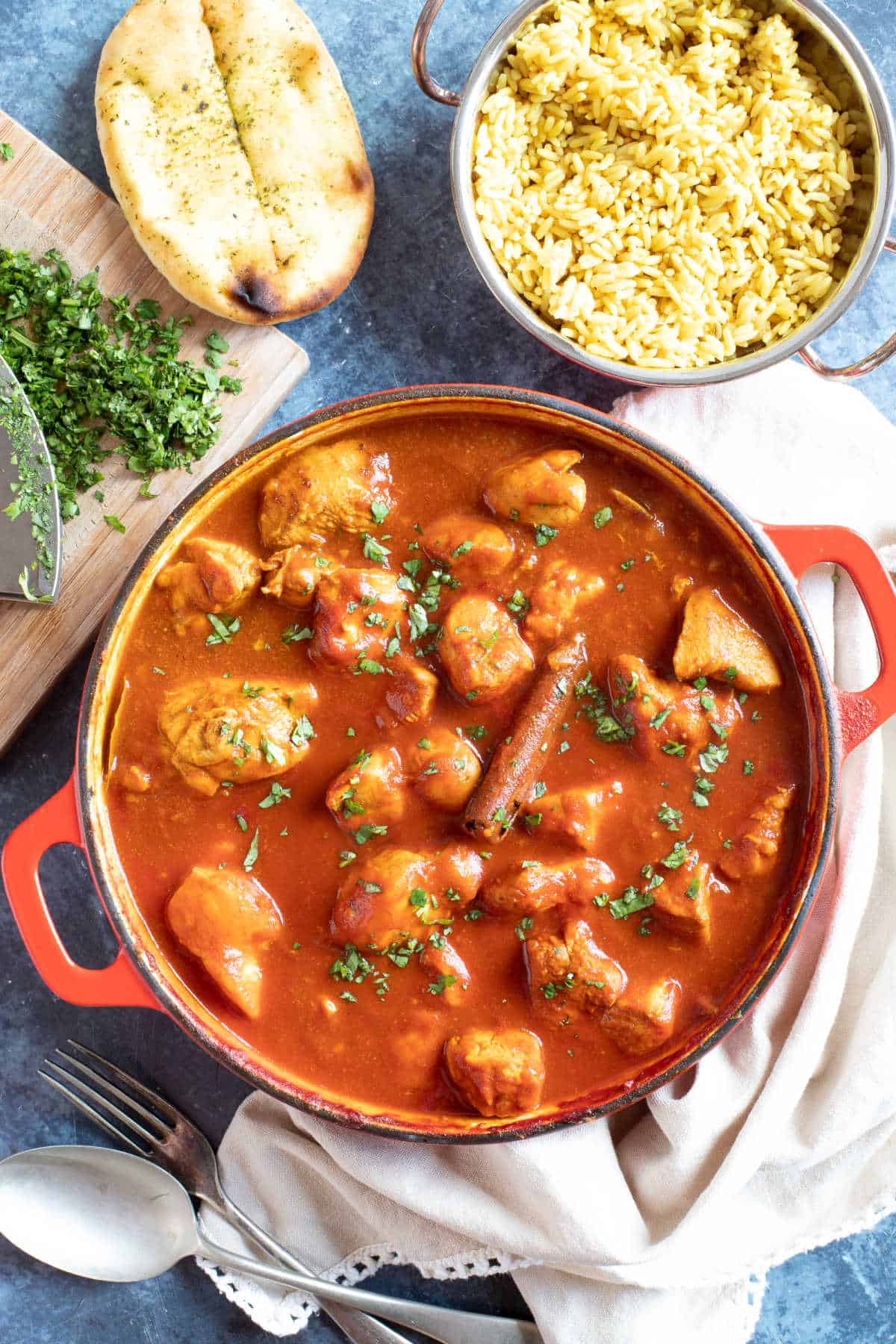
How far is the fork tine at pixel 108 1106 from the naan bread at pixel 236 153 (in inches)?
94.7

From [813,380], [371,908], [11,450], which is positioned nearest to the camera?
[371,908]

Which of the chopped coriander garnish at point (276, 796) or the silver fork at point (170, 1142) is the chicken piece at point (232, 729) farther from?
the silver fork at point (170, 1142)

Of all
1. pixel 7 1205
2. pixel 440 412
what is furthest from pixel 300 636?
pixel 7 1205

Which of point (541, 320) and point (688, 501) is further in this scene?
point (541, 320)

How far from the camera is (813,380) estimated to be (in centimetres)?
334

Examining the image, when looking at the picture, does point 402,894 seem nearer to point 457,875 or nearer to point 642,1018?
point 457,875

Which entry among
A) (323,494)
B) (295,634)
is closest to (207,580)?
(295,634)

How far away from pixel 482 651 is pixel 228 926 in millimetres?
984

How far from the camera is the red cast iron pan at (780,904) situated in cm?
283

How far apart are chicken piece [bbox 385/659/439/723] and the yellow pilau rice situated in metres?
1.07

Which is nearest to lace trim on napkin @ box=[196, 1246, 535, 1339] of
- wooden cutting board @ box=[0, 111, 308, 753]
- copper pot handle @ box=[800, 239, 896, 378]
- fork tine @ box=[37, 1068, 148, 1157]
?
fork tine @ box=[37, 1068, 148, 1157]

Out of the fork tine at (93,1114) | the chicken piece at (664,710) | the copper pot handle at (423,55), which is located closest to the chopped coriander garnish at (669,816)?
the chicken piece at (664,710)

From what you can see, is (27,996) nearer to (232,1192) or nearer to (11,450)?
(232,1192)

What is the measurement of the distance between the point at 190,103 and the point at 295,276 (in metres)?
0.61
